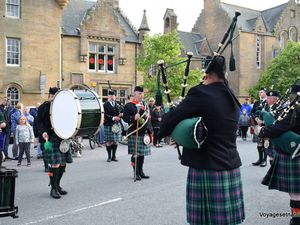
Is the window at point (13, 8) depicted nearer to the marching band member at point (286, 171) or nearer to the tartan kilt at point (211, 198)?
the marching band member at point (286, 171)

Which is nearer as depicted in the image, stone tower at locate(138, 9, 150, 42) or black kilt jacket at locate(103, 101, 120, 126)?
black kilt jacket at locate(103, 101, 120, 126)

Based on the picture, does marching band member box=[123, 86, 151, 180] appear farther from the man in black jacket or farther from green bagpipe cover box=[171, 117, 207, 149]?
green bagpipe cover box=[171, 117, 207, 149]

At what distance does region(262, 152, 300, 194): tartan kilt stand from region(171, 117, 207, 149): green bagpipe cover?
2.12m

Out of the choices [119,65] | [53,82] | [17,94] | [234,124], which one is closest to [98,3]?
[119,65]

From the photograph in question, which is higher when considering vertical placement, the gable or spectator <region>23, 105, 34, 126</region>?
the gable

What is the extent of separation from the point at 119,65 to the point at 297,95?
2120cm

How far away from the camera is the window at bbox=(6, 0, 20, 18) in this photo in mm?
21719

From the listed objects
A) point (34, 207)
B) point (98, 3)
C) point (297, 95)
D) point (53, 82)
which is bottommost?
point (34, 207)

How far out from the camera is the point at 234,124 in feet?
10.9

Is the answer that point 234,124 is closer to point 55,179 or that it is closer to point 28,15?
point 55,179

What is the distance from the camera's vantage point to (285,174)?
4.75m

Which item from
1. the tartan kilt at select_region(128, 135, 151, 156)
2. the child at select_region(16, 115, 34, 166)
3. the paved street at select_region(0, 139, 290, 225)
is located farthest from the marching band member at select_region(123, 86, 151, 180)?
the child at select_region(16, 115, 34, 166)

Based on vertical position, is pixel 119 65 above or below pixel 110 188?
above

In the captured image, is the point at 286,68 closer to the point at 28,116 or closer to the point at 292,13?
the point at 292,13
